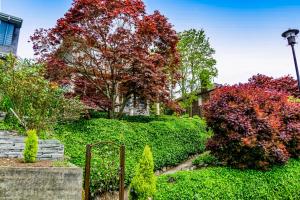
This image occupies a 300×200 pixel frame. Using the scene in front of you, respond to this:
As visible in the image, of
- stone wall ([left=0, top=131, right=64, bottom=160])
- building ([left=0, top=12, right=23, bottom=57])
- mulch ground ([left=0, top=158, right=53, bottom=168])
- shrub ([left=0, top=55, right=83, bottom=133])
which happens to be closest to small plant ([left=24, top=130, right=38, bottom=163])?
mulch ground ([left=0, top=158, right=53, bottom=168])

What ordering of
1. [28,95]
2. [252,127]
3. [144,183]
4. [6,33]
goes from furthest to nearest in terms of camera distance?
[6,33]
[28,95]
[252,127]
[144,183]

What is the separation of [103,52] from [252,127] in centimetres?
645

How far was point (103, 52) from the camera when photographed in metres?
10.6

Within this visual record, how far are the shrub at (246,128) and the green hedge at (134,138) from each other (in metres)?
2.31

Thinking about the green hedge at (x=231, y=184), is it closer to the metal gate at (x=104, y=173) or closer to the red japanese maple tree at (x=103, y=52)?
the metal gate at (x=104, y=173)

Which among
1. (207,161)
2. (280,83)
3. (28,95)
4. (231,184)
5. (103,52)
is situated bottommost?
(231,184)

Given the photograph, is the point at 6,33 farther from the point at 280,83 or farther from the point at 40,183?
the point at 280,83

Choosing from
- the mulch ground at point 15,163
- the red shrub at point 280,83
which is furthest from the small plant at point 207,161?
the red shrub at point 280,83

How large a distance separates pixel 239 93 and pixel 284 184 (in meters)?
2.92

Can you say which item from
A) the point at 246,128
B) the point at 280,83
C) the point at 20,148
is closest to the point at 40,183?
the point at 20,148

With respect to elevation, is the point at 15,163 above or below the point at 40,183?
above

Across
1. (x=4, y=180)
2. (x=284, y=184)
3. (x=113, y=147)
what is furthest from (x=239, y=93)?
(x=4, y=180)

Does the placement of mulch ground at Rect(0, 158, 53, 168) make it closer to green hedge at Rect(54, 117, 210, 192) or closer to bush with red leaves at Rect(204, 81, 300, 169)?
green hedge at Rect(54, 117, 210, 192)

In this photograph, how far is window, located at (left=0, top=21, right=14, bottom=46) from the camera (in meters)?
13.9
